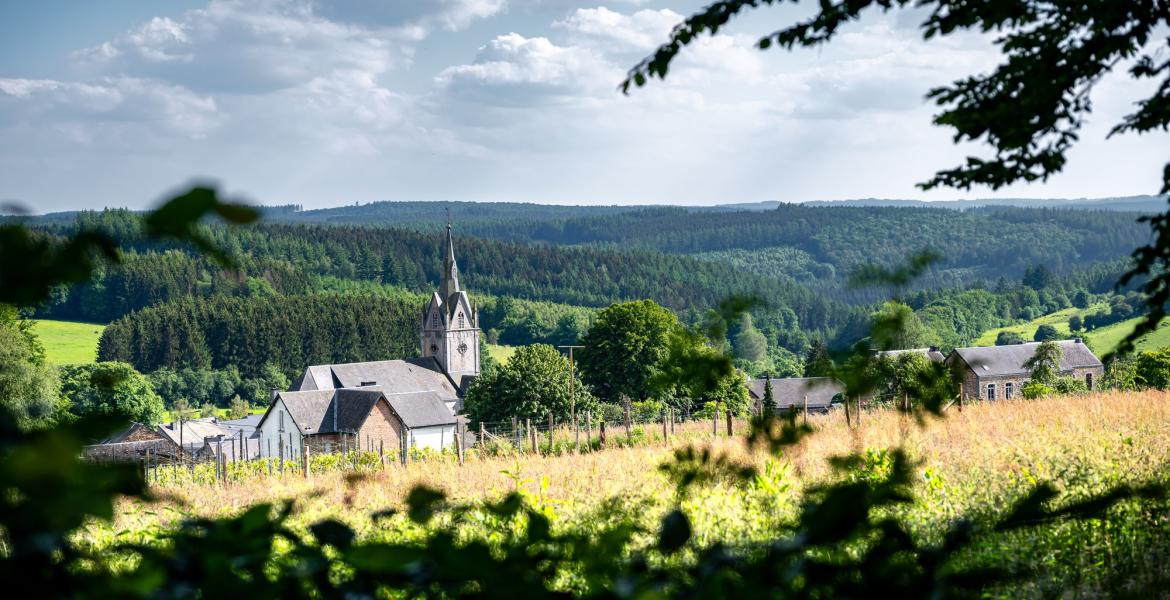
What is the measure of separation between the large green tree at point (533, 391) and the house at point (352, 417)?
1504 centimetres

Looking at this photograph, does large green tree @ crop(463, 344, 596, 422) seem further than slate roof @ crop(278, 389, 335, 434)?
No

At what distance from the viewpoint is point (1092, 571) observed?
5.68 m

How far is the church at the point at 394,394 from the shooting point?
6700 centimetres

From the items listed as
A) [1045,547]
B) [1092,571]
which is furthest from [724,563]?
[1045,547]

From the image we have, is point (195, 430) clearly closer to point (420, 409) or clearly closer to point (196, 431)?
point (196, 431)

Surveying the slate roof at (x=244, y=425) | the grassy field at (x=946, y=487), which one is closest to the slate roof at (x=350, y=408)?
the slate roof at (x=244, y=425)

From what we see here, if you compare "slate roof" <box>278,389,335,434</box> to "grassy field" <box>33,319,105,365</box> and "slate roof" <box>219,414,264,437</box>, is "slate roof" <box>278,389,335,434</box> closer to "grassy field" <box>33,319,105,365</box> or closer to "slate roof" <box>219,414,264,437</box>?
"slate roof" <box>219,414,264,437</box>

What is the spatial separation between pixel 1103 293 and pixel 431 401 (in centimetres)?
11669

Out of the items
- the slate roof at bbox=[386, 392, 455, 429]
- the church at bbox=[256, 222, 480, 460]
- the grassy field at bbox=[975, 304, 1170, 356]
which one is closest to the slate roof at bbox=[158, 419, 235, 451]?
the church at bbox=[256, 222, 480, 460]

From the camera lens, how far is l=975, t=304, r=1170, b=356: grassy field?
3529 inches

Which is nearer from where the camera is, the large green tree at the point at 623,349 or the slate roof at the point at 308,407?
the large green tree at the point at 623,349

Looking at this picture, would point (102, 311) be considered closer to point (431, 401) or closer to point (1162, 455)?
point (431, 401)

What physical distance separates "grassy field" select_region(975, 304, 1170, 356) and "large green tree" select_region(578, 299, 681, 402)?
5255 cm

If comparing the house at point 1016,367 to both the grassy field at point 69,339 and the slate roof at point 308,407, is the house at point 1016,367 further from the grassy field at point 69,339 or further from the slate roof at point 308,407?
the grassy field at point 69,339
